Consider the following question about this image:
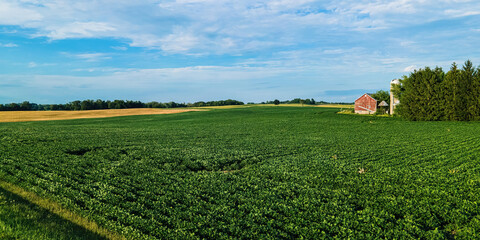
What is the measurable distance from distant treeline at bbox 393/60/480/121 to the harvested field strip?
59.8 meters

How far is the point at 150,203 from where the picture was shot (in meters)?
11.1

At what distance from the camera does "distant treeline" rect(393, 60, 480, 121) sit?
1973 inches

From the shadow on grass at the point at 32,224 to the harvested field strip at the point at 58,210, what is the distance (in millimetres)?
178

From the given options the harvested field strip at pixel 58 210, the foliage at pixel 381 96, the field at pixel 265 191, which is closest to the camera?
the harvested field strip at pixel 58 210

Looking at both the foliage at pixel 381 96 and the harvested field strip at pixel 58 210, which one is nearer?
the harvested field strip at pixel 58 210

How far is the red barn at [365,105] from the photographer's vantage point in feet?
270

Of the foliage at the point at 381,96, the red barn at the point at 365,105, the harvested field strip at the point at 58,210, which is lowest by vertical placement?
the harvested field strip at the point at 58,210

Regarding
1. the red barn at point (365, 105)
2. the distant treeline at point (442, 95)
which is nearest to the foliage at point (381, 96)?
the red barn at point (365, 105)

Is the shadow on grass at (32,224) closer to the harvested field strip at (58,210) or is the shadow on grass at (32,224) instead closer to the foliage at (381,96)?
the harvested field strip at (58,210)

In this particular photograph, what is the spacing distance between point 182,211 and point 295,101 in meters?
174

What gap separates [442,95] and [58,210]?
61097 mm

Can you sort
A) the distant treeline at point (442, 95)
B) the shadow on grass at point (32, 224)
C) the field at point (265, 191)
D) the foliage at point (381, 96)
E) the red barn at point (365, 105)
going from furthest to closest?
the foliage at point (381, 96)
the red barn at point (365, 105)
the distant treeline at point (442, 95)
the field at point (265, 191)
the shadow on grass at point (32, 224)

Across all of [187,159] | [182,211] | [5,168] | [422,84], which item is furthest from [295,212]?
[422,84]

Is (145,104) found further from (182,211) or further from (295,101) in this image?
(182,211)
